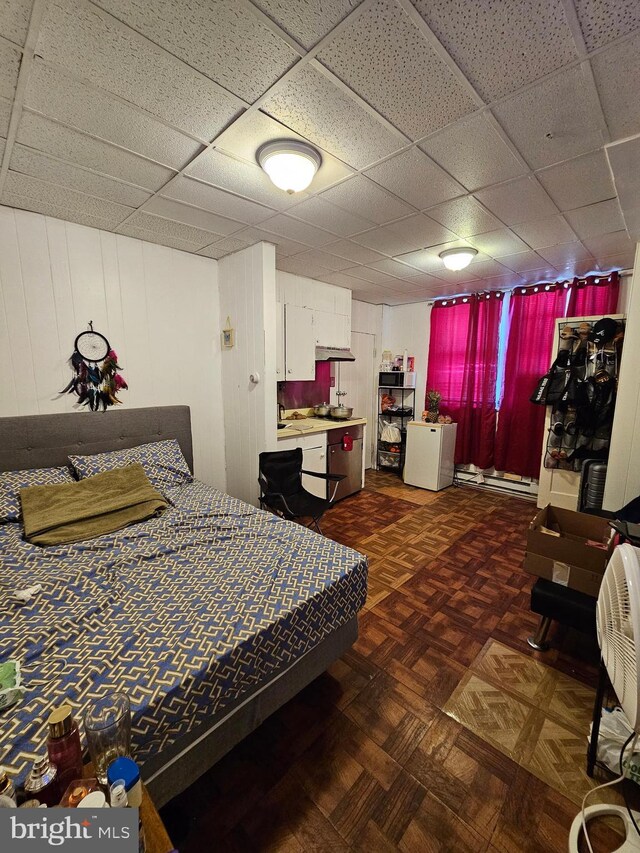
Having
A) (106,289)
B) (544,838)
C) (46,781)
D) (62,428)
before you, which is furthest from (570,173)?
(62,428)

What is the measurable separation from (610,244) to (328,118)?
266 centimetres

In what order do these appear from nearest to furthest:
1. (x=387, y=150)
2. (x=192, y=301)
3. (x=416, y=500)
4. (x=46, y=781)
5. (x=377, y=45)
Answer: (x=46, y=781) < (x=377, y=45) < (x=387, y=150) < (x=192, y=301) < (x=416, y=500)

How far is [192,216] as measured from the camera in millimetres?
2457

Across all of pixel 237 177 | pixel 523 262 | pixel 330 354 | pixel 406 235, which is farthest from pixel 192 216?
pixel 523 262

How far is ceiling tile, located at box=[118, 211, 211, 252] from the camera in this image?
254cm

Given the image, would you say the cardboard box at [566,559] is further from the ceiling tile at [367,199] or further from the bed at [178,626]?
the ceiling tile at [367,199]

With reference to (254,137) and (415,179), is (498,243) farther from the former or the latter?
(254,137)

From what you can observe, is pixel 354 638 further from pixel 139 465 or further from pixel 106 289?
pixel 106 289

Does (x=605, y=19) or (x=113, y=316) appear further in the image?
(x=113, y=316)

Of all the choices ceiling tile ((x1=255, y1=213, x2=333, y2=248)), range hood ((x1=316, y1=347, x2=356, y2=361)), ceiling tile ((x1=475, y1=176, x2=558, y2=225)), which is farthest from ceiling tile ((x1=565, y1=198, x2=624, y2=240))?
range hood ((x1=316, y1=347, x2=356, y2=361))

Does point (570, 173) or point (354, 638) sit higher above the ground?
point (570, 173)

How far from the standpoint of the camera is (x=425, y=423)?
15.2ft

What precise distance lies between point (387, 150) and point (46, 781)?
2.42m

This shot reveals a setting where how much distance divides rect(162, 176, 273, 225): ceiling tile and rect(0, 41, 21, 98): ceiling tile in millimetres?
742
